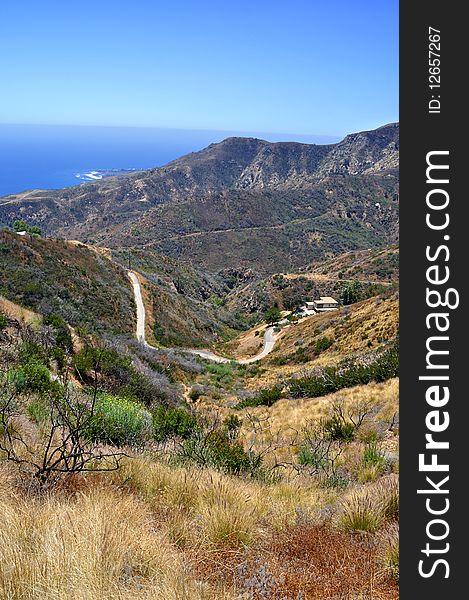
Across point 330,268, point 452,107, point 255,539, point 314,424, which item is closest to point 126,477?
point 255,539

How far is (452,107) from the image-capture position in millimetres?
2564

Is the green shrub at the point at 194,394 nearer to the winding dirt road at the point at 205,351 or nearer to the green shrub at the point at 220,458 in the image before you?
the winding dirt road at the point at 205,351

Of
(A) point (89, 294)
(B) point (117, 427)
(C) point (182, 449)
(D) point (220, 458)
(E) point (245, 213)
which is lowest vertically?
(A) point (89, 294)

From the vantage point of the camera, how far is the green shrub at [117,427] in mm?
5855

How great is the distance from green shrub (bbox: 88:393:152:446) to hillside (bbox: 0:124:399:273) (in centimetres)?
8187

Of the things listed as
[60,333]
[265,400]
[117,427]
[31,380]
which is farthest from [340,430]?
[60,333]

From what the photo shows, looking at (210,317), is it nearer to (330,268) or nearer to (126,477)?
(330,268)

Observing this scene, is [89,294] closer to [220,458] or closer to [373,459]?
[220,458]

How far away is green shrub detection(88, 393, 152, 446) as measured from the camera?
5855mm

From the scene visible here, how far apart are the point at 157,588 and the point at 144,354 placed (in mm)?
20828

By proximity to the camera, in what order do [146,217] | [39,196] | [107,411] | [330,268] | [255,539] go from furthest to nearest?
[39,196]
[146,217]
[330,268]
[107,411]
[255,539]

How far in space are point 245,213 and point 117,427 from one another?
112 m

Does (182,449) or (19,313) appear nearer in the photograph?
(182,449)

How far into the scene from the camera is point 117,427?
20.4ft
